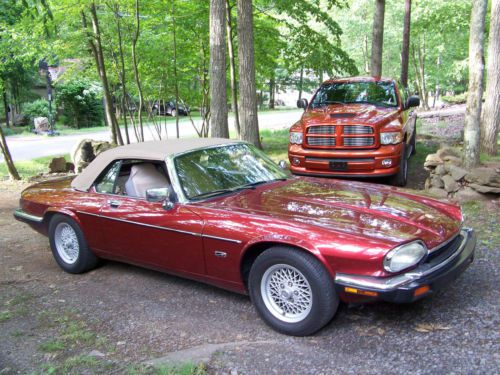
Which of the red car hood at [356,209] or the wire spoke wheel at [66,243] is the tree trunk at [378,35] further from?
the wire spoke wheel at [66,243]

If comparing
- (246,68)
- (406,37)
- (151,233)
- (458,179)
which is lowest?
(458,179)

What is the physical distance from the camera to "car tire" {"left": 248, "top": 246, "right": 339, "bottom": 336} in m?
3.32

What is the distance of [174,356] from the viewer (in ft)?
11.1

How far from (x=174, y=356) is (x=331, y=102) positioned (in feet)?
20.9

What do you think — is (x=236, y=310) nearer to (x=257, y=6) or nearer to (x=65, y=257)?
(x=65, y=257)

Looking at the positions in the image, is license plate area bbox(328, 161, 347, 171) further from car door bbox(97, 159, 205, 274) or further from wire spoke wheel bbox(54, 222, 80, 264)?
wire spoke wheel bbox(54, 222, 80, 264)

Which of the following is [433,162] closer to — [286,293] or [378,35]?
[286,293]

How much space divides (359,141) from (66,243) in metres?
4.59

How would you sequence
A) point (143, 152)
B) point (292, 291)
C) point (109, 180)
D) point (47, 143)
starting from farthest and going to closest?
point (47, 143)
point (109, 180)
point (143, 152)
point (292, 291)

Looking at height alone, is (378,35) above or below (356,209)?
above

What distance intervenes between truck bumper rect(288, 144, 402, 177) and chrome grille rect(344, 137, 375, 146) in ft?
0.37

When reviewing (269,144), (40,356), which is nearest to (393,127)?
(40,356)

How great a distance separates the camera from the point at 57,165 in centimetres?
1298

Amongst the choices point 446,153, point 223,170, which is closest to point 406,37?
point 446,153
